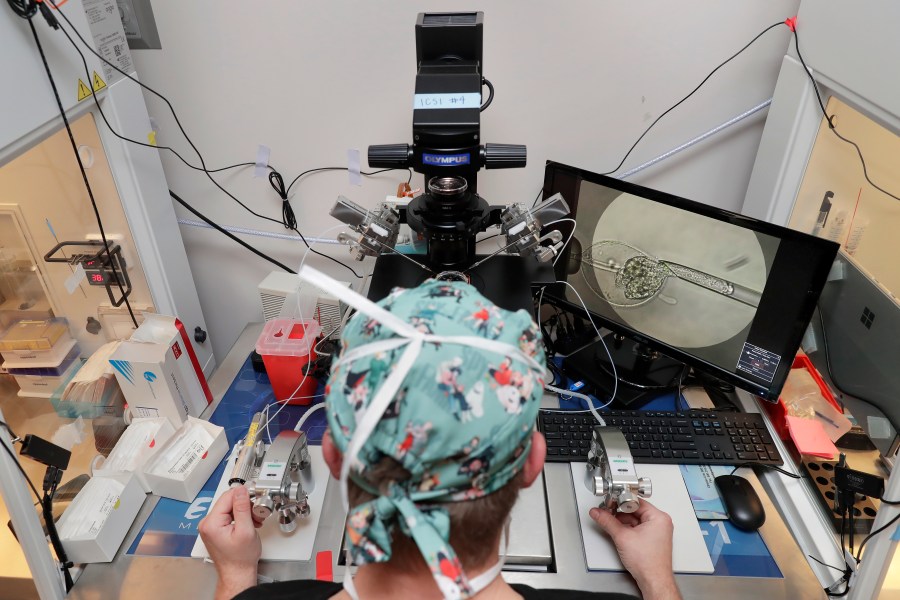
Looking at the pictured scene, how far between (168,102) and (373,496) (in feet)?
4.49

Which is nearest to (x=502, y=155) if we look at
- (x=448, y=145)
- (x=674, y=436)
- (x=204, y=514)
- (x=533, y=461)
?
(x=448, y=145)

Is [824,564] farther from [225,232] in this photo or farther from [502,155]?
[225,232]

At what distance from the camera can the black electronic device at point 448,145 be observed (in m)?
1.10

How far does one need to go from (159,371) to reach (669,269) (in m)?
1.19

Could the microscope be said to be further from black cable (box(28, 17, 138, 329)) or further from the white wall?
black cable (box(28, 17, 138, 329))

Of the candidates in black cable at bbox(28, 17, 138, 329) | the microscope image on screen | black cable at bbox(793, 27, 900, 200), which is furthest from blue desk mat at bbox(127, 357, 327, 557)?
black cable at bbox(793, 27, 900, 200)

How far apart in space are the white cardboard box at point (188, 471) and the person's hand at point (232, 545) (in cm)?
19

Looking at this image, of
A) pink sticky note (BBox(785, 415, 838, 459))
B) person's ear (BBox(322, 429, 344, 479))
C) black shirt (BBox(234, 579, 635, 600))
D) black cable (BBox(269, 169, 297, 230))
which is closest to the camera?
→ person's ear (BBox(322, 429, 344, 479))

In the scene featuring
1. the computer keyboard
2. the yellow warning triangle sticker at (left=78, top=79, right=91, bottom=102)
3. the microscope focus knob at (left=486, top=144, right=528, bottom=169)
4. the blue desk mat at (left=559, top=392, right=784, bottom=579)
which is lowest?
the blue desk mat at (left=559, top=392, right=784, bottom=579)

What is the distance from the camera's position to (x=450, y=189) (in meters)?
1.14

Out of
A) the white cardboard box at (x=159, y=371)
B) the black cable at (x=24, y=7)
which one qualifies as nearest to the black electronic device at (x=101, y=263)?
the white cardboard box at (x=159, y=371)

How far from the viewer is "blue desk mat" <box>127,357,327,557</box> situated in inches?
47.1

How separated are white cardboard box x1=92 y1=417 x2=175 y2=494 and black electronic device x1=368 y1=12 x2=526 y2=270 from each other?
29.4 inches

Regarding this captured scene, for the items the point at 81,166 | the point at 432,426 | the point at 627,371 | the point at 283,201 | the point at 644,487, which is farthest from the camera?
the point at 283,201
